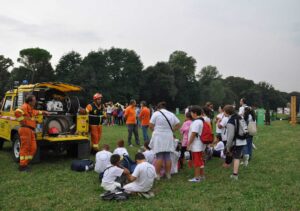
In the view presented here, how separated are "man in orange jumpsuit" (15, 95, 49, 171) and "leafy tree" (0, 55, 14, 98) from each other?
5064 cm

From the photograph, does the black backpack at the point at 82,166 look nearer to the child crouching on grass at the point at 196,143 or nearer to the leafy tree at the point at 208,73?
the child crouching on grass at the point at 196,143

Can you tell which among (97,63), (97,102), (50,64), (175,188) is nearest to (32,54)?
(50,64)

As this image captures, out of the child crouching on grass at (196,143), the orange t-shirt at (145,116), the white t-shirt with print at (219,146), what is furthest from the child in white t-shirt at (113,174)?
the orange t-shirt at (145,116)

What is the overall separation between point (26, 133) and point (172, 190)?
3.90 meters

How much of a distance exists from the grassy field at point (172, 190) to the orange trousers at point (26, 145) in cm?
37

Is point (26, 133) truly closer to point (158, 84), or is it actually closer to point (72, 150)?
point (72, 150)

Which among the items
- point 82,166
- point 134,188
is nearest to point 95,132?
point 82,166

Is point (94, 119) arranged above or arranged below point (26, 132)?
above

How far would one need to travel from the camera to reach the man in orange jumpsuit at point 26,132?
25.7ft

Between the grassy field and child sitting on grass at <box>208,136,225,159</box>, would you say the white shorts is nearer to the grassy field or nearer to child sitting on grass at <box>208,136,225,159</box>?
the grassy field

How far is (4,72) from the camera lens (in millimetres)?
60719

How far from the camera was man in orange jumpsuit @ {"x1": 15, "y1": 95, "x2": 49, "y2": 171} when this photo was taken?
7824 millimetres

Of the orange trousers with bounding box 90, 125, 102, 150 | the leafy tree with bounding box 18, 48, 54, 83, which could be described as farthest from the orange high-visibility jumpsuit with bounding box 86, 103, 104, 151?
the leafy tree with bounding box 18, 48, 54, 83

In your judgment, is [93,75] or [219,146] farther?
[93,75]
